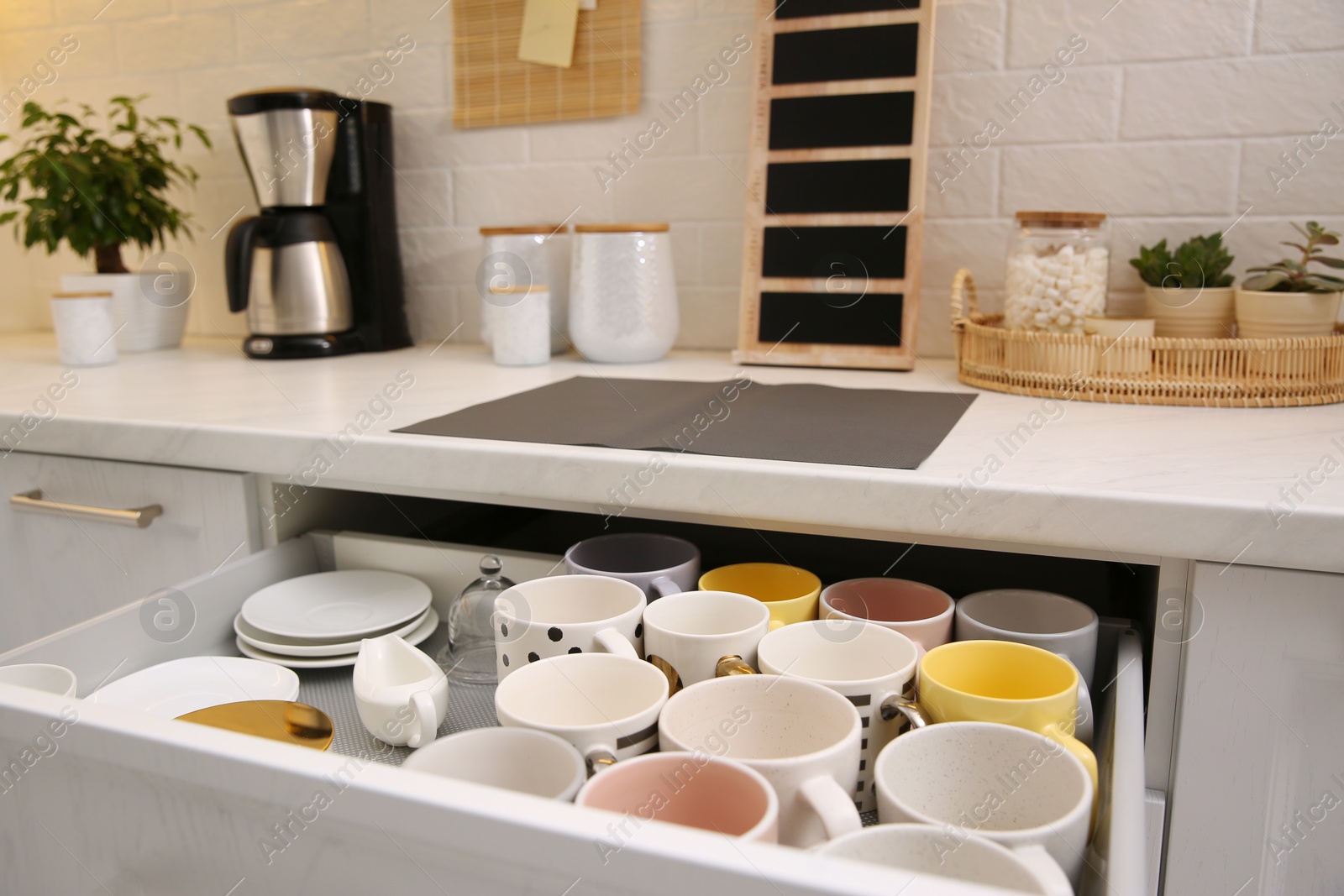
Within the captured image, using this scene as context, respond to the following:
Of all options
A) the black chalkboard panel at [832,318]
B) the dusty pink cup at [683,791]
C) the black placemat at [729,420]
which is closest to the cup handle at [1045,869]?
the dusty pink cup at [683,791]

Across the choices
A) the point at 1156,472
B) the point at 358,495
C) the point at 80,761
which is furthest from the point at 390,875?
the point at 358,495

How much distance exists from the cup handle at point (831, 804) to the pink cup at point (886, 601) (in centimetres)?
24

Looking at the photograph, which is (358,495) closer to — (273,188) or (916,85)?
(273,188)

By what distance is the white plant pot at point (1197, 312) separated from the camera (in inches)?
41.4

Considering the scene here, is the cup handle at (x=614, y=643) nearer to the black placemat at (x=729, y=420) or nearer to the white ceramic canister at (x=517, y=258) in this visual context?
the black placemat at (x=729, y=420)

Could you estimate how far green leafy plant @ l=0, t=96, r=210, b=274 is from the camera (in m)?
1.45

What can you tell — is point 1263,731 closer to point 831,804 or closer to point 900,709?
point 900,709

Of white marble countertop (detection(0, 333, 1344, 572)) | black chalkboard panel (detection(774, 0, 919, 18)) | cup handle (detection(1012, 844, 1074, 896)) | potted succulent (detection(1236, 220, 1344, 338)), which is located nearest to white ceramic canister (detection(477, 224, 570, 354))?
white marble countertop (detection(0, 333, 1344, 572))

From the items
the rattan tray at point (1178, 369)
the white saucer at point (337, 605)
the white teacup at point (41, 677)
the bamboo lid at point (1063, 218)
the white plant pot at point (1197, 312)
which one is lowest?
the white saucer at point (337, 605)

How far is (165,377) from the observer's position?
1.25 meters

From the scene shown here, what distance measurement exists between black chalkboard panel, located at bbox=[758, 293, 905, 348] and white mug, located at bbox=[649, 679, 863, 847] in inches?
29.7

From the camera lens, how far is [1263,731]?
65cm

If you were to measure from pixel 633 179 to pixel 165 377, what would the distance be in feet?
2.36

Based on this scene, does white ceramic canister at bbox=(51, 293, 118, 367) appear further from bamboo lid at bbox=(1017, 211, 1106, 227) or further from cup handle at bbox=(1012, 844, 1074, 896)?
cup handle at bbox=(1012, 844, 1074, 896)
